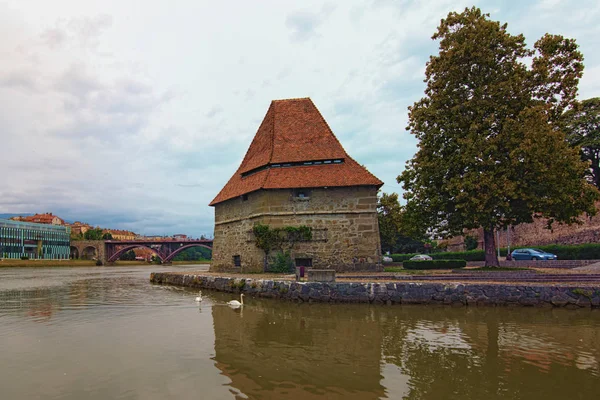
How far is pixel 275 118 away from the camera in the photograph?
27406 mm

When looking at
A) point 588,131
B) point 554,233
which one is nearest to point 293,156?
point 588,131

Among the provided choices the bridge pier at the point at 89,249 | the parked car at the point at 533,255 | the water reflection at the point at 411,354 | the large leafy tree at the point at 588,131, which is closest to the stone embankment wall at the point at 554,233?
the parked car at the point at 533,255

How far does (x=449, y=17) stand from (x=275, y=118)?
1216cm

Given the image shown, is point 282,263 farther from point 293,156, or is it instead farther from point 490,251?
point 490,251

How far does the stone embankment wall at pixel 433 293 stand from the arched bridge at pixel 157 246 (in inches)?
2128

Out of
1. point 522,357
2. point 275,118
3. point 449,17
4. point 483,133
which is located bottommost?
point 522,357

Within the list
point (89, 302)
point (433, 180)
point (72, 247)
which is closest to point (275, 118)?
point (433, 180)

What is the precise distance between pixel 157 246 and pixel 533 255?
71466 mm

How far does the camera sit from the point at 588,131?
35281 millimetres

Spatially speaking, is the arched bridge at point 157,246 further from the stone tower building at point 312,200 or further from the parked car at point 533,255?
the parked car at point 533,255

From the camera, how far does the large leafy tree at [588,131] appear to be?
34.7 meters

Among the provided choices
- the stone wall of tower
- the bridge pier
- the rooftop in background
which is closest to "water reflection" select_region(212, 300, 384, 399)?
the stone wall of tower

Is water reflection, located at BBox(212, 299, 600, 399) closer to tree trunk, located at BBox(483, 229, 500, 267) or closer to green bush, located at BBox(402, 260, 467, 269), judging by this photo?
tree trunk, located at BBox(483, 229, 500, 267)

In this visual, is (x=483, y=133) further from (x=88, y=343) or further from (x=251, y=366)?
(x=88, y=343)
